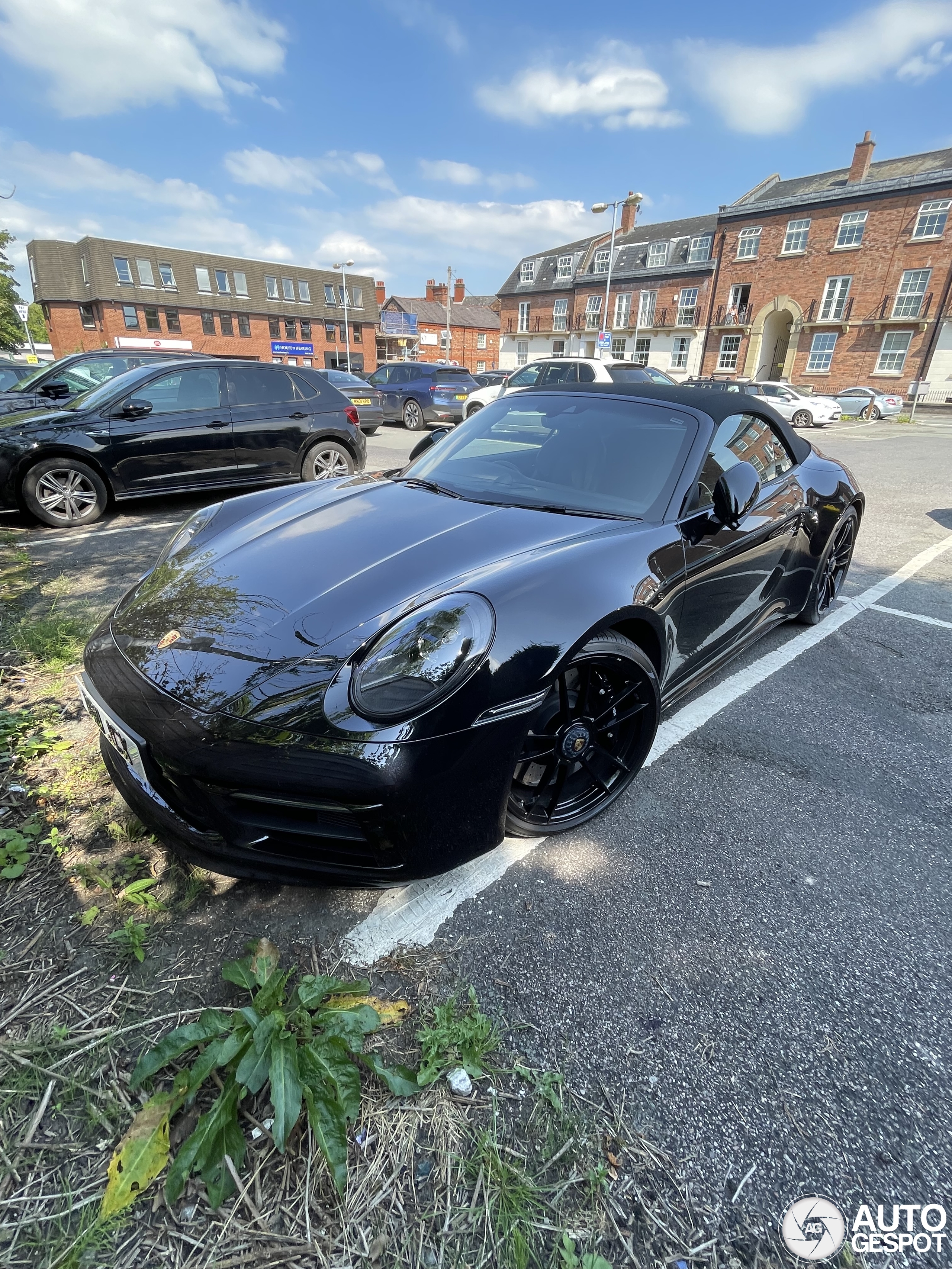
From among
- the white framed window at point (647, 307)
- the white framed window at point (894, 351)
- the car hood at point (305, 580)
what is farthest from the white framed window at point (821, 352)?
the car hood at point (305, 580)

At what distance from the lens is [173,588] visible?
2131 millimetres

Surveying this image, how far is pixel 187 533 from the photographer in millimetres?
2684

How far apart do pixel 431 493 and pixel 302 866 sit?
162 cm

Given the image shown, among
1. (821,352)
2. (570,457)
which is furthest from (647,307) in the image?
(570,457)

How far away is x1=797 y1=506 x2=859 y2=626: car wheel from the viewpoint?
3818mm

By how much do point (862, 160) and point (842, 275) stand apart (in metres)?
5.74

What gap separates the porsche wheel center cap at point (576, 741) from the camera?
1.98 meters

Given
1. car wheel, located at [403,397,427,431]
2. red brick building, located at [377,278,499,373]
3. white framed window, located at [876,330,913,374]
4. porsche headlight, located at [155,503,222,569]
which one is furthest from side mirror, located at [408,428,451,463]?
red brick building, located at [377,278,499,373]

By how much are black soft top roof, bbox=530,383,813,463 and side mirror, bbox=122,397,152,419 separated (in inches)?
168

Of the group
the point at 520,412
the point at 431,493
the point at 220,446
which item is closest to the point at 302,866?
the point at 431,493

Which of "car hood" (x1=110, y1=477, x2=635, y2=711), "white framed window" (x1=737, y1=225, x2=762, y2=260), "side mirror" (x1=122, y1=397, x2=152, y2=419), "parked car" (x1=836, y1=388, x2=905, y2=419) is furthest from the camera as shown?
"white framed window" (x1=737, y1=225, x2=762, y2=260)

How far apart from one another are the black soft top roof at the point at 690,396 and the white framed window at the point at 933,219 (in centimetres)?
3904

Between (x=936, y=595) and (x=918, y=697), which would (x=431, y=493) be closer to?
(x=918, y=697)

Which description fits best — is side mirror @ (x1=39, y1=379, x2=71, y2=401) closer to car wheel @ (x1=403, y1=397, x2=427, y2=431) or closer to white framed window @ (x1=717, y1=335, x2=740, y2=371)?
car wheel @ (x1=403, y1=397, x2=427, y2=431)
